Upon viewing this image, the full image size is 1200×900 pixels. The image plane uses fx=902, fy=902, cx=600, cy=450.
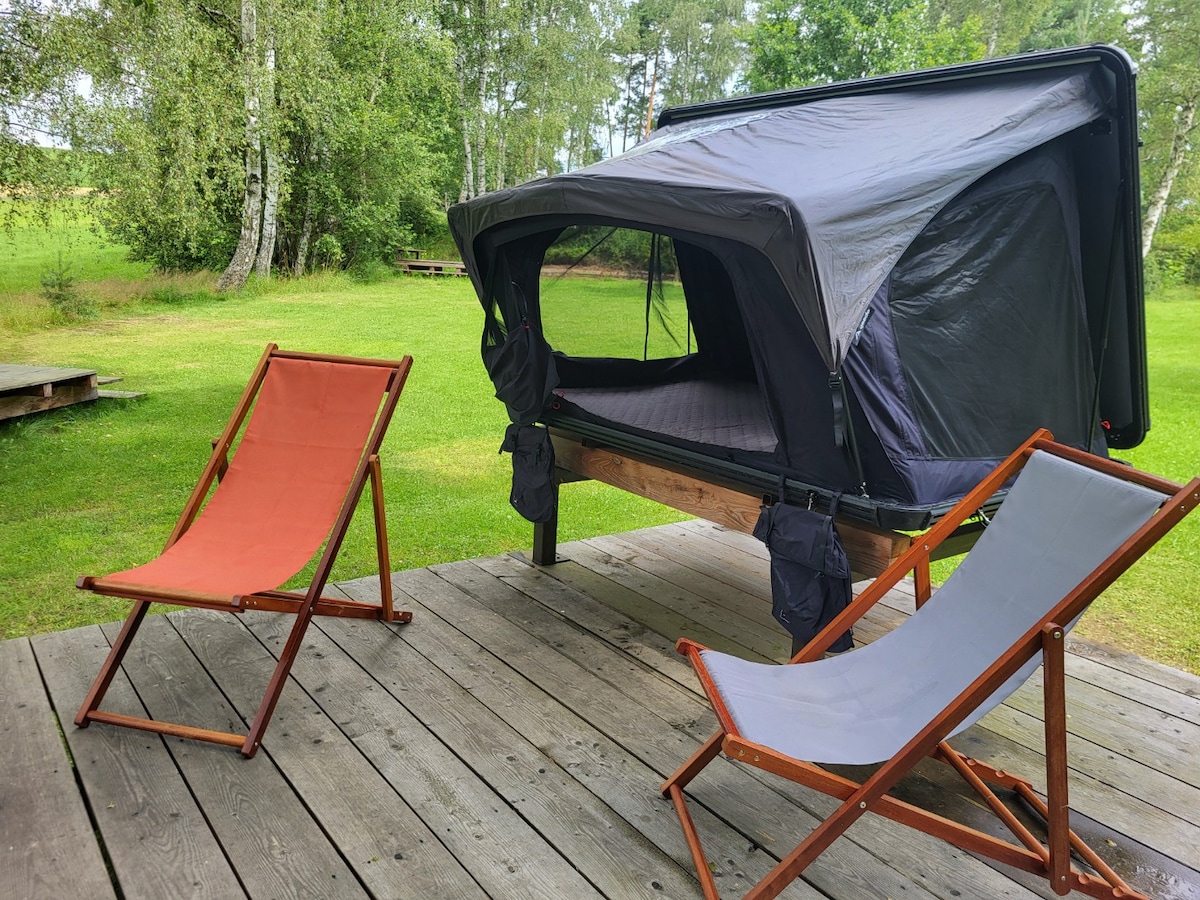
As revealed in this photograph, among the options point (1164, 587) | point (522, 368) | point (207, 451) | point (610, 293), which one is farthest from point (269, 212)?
point (1164, 587)

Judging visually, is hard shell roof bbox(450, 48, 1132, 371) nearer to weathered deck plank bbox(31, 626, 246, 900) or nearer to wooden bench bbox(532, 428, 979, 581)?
wooden bench bbox(532, 428, 979, 581)

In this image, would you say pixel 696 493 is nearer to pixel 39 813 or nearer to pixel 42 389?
pixel 39 813

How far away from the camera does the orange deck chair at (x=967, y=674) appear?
1719mm

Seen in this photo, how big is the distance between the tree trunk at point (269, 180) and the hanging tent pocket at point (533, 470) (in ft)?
34.9

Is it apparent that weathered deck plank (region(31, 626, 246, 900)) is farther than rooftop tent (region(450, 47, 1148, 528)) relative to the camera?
No

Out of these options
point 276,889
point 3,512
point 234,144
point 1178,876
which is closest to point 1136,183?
point 1178,876

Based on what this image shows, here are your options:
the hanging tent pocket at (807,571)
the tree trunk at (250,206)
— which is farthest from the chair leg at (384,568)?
the tree trunk at (250,206)

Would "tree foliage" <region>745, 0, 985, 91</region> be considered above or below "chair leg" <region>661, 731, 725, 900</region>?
above

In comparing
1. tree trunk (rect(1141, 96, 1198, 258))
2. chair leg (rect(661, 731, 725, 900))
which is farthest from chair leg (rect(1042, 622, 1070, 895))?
tree trunk (rect(1141, 96, 1198, 258))

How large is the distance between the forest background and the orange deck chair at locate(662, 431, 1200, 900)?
24.5ft

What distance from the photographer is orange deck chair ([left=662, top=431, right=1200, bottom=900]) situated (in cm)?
172

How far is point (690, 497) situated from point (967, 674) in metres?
1.28

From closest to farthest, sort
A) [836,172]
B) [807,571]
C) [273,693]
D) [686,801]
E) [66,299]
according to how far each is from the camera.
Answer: [686,801] < [273,693] < [807,571] < [836,172] < [66,299]

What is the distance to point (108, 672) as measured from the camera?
8.38ft
